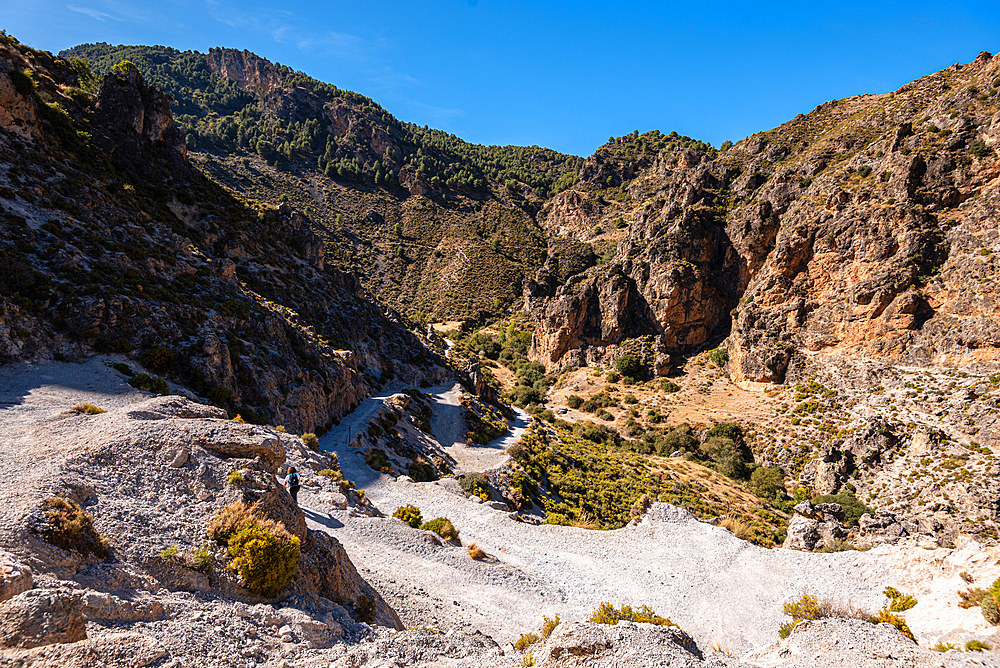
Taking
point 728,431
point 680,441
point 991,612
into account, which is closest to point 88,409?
point 991,612

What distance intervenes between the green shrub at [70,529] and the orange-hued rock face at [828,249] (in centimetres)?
5441

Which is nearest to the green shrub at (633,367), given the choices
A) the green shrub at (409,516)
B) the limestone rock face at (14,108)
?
the green shrub at (409,516)

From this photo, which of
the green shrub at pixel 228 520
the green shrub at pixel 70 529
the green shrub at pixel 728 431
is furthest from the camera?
the green shrub at pixel 728 431

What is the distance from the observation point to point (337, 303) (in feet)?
146

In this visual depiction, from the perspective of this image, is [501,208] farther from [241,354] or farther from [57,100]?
[241,354]

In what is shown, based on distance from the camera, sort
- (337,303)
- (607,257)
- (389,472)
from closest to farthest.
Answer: (389,472)
(337,303)
(607,257)

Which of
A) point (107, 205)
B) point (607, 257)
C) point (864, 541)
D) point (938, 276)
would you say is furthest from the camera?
point (607, 257)

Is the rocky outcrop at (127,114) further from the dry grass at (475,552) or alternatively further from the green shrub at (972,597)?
the green shrub at (972,597)

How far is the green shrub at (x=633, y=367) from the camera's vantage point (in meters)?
A: 61.7

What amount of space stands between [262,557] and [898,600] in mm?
16567

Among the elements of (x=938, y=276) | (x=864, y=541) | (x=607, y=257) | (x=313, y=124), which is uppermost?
(x=313, y=124)

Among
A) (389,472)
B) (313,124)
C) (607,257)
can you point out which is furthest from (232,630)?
Result: (313,124)

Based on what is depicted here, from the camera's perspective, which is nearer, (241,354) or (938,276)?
(241,354)

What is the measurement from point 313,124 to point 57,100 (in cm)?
10918
